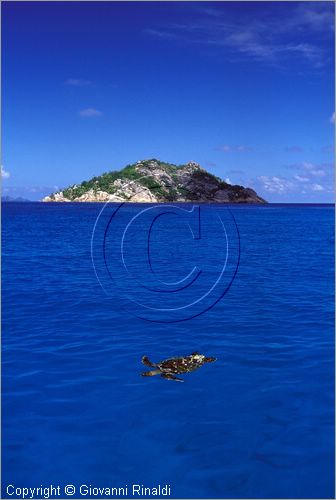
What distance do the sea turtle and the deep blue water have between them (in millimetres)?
250

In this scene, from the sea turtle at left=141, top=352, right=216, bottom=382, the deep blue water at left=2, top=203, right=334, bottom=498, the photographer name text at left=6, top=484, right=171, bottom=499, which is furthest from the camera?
the sea turtle at left=141, top=352, right=216, bottom=382

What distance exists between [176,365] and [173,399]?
154cm

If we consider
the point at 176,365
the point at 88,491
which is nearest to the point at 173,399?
the point at 176,365

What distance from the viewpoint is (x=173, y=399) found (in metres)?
10.8

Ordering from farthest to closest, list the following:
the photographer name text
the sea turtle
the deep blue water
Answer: the sea turtle < the deep blue water < the photographer name text

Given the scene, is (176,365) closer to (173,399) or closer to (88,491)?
(173,399)

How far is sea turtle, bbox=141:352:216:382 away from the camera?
12.0 m

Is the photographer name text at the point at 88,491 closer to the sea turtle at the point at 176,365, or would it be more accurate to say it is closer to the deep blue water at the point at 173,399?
the deep blue water at the point at 173,399

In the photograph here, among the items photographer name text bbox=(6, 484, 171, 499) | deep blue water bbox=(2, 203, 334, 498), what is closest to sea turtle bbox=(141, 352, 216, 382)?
deep blue water bbox=(2, 203, 334, 498)

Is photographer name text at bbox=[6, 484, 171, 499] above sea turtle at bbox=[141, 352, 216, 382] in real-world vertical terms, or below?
below

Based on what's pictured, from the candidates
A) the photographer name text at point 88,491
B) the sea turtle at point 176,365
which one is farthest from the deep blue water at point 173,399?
the sea turtle at point 176,365

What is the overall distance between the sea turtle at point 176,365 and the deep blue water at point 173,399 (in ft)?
0.82

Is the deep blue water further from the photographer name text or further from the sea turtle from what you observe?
the sea turtle

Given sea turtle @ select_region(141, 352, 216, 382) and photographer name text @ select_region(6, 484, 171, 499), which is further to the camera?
sea turtle @ select_region(141, 352, 216, 382)
